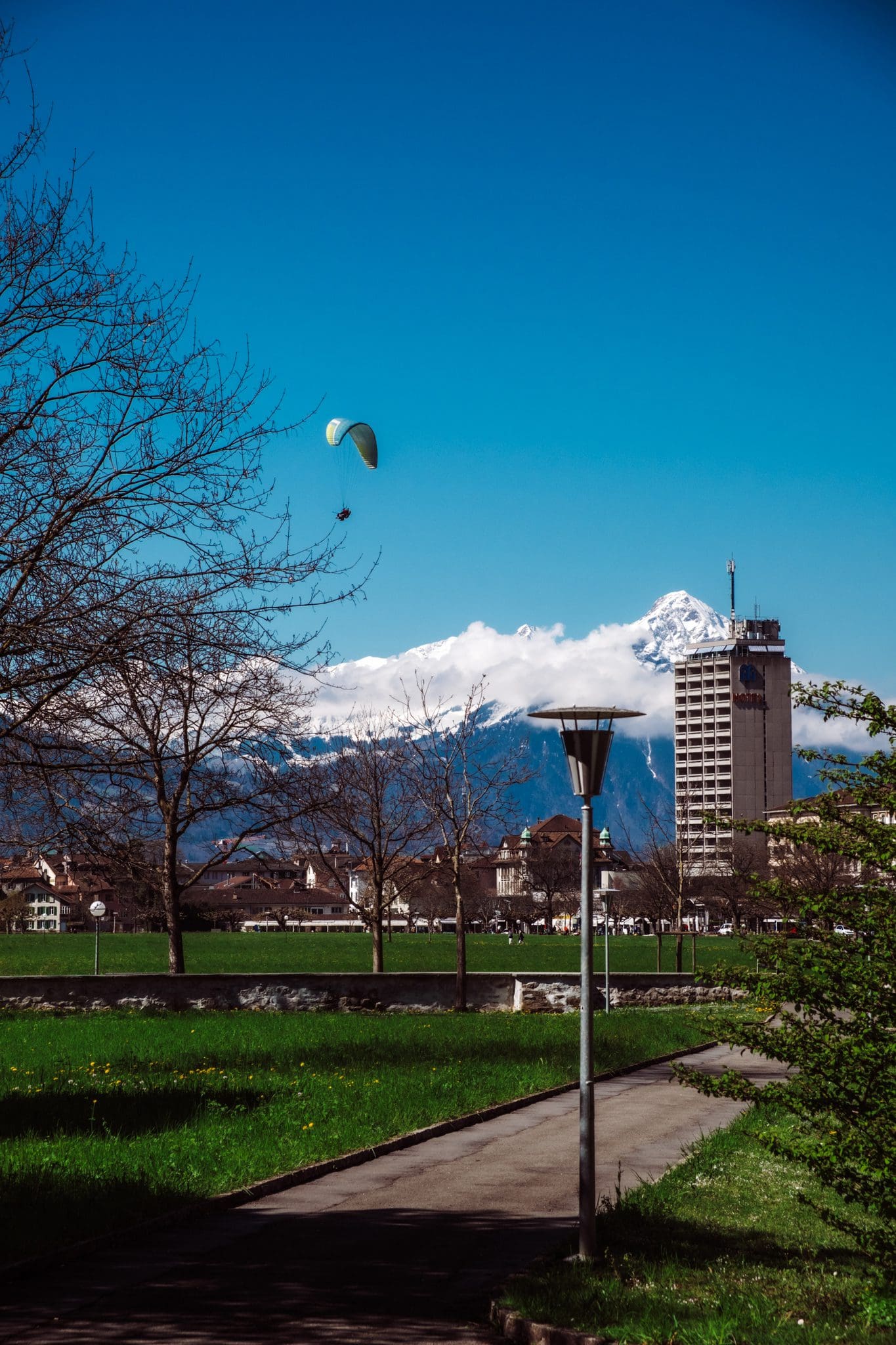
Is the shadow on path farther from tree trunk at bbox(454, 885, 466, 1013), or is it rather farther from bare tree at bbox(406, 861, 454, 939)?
bare tree at bbox(406, 861, 454, 939)

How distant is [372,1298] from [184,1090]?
7.71 m

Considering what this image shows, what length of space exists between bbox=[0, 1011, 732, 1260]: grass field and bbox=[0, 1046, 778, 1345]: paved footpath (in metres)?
0.52

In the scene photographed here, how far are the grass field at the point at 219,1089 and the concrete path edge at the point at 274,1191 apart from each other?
0.40 feet

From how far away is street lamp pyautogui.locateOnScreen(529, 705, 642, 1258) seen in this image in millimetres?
8375

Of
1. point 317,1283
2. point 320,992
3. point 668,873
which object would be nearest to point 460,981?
point 320,992

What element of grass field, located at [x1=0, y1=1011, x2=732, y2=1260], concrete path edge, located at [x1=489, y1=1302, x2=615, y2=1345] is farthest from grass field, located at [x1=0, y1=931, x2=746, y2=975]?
concrete path edge, located at [x1=489, y1=1302, x2=615, y2=1345]

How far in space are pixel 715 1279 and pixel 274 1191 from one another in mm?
4228

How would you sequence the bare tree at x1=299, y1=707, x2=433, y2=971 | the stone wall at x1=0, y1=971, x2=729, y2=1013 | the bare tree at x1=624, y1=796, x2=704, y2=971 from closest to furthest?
the stone wall at x1=0, y1=971, x2=729, y2=1013 → the bare tree at x1=299, y1=707, x2=433, y2=971 → the bare tree at x1=624, y1=796, x2=704, y2=971

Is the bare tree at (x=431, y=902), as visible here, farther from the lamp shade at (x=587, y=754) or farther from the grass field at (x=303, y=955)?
the lamp shade at (x=587, y=754)

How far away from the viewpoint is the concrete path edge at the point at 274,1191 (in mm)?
8188

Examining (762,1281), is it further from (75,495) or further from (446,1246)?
(75,495)

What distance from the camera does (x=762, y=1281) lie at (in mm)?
7680

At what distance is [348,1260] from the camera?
8.50m

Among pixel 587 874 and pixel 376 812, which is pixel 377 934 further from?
pixel 587 874
